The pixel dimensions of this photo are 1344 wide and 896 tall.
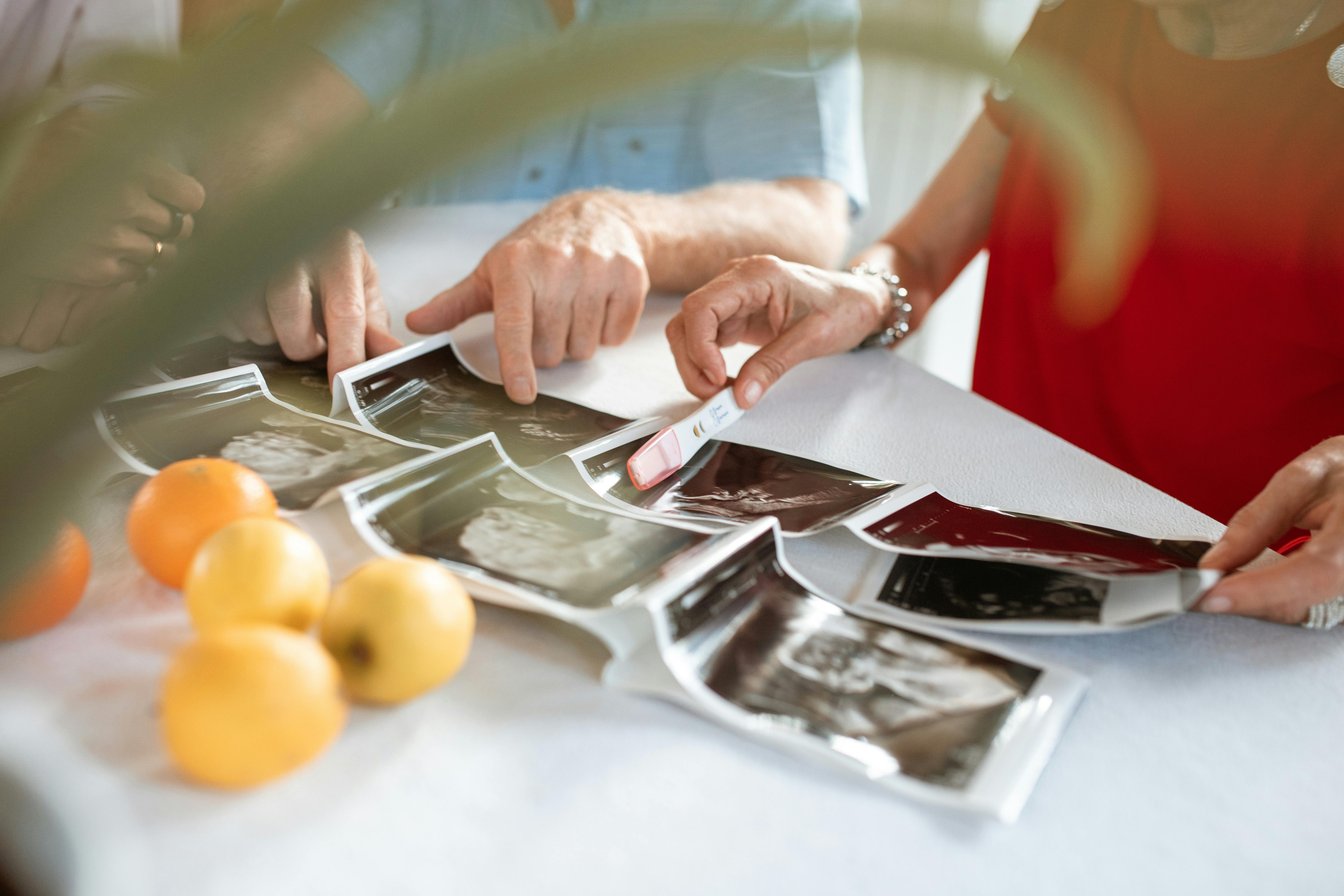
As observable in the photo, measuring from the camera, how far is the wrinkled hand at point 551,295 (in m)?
1.03

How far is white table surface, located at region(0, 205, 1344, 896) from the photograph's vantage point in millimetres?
416

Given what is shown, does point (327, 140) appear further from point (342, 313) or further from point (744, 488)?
point (342, 313)

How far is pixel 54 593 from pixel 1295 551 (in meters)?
0.87

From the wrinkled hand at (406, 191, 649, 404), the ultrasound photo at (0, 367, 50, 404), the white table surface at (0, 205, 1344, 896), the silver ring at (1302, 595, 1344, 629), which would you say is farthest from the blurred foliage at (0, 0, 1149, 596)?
the wrinkled hand at (406, 191, 649, 404)

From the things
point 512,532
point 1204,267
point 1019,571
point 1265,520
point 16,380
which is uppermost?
point 1204,267

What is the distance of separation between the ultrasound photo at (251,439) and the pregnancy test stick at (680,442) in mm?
193

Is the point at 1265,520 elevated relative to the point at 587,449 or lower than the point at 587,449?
elevated

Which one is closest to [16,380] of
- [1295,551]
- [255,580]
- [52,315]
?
[52,315]

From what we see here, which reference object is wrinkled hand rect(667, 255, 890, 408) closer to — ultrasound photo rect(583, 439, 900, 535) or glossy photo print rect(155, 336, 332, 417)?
ultrasound photo rect(583, 439, 900, 535)

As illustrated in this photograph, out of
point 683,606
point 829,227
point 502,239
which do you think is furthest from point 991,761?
point 829,227

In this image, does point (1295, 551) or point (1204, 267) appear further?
point (1204, 267)

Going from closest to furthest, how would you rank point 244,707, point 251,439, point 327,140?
point 327,140, point 244,707, point 251,439

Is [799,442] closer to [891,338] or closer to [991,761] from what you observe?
[891,338]

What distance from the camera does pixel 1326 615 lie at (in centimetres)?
63
